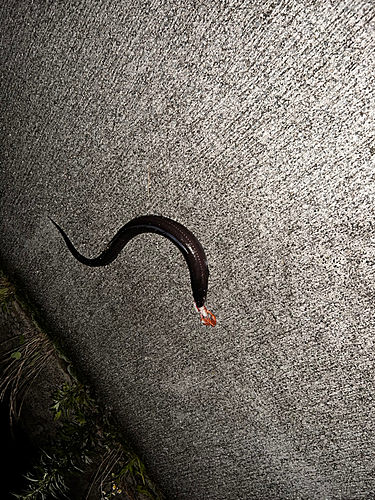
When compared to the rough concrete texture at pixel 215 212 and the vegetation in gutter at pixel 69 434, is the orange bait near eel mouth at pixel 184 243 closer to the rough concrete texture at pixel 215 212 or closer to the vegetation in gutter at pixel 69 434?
the rough concrete texture at pixel 215 212

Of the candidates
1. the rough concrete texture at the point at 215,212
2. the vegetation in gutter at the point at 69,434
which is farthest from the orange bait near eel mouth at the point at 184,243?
the vegetation in gutter at the point at 69,434

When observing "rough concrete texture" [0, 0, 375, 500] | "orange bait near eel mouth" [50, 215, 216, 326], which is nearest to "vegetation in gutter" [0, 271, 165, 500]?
"rough concrete texture" [0, 0, 375, 500]

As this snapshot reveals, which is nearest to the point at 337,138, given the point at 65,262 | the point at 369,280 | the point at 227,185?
the point at 227,185

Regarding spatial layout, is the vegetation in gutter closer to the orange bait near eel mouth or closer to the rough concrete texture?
the rough concrete texture

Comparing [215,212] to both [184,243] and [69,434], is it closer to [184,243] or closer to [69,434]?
[184,243]

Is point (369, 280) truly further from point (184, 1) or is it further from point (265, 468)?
point (184, 1)

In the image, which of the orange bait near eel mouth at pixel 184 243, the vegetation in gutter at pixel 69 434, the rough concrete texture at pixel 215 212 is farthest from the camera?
the vegetation in gutter at pixel 69 434
